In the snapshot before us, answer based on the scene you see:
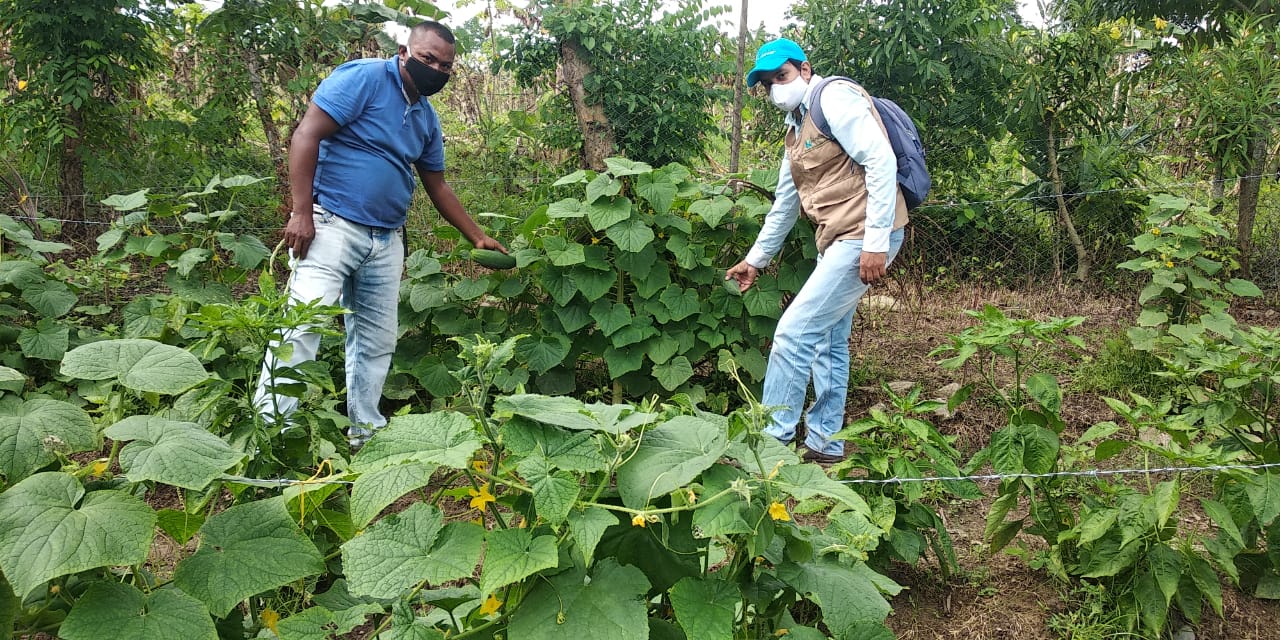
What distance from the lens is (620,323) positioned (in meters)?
3.75

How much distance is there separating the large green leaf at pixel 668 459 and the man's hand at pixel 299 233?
75.8 inches

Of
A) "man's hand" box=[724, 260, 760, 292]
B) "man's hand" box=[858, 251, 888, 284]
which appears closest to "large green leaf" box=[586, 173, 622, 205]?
"man's hand" box=[724, 260, 760, 292]

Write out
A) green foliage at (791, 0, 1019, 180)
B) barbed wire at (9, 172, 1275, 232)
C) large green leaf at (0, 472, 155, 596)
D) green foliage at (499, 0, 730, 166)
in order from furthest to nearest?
green foliage at (499, 0, 730, 166) < green foliage at (791, 0, 1019, 180) < barbed wire at (9, 172, 1275, 232) < large green leaf at (0, 472, 155, 596)

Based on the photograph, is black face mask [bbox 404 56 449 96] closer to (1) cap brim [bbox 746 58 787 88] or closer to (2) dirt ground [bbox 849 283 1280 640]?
(1) cap brim [bbox 746 58 787 88]

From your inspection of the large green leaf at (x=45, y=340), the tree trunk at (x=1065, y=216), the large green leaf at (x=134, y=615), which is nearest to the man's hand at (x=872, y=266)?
the large green leaf at (x=134, y=615)

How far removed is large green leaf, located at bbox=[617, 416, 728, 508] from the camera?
1354mm

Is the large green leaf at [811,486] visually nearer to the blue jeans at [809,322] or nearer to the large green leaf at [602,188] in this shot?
the blue jeans at [809,322]

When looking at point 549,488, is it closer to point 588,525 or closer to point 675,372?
point 588,525

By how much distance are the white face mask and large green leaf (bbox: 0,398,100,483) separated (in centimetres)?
250

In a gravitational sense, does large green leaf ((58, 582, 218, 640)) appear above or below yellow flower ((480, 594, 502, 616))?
above

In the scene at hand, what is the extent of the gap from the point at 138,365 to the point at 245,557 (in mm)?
415

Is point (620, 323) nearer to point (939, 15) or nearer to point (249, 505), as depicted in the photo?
point (249, 505)

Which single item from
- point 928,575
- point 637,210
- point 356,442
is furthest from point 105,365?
point 637,210

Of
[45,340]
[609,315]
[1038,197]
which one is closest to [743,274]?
[609,315]
